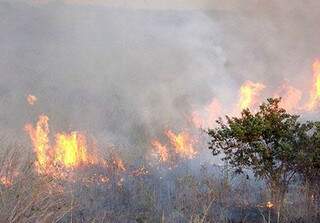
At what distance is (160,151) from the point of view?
77.9 meters

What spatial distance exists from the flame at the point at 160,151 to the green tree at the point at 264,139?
4880cm

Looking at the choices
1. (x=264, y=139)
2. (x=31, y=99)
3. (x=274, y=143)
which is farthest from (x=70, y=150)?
(x=274, y=143)

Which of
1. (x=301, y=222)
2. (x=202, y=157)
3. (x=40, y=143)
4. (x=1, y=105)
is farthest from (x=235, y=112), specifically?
(x=1, y=105)

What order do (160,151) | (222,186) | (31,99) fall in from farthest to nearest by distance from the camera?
(31,99) → (160,151) → (222,186)

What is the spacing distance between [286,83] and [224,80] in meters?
20.3

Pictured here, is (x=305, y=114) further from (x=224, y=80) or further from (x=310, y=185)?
(x=310, y=185)

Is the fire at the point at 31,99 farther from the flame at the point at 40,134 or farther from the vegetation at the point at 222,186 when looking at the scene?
the vegetation at the point at 222,186

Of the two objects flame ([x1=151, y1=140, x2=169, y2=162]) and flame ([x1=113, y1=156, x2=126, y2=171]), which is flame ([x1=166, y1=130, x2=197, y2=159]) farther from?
flame ([x1=113, y1=156, x2=126, y2=171])

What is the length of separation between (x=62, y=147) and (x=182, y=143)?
833 inches

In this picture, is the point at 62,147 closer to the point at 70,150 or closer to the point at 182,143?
the point at 70,150

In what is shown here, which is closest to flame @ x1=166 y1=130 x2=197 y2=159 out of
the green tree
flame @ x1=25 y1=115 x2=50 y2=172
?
flame @ x1=25 y1=115 x2=50 y2=172

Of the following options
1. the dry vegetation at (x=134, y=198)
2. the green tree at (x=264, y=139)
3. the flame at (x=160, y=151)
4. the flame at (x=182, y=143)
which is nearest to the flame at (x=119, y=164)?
the dry vegetation at (x=134, y=198)

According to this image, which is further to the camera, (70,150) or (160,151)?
(160,151)

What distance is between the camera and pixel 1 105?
115562 millimetres
